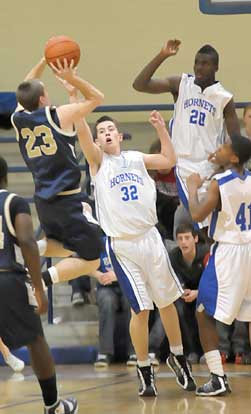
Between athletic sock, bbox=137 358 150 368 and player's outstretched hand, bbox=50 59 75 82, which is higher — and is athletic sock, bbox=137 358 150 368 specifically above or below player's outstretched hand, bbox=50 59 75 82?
below

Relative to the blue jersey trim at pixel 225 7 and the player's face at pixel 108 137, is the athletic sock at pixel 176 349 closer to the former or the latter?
the player's face at pixel 108 137

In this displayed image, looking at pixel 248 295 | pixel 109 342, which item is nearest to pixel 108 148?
pixel 248 295

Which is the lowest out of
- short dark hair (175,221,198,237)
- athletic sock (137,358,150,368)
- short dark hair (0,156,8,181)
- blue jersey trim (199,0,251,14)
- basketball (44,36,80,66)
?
athletic sock (137,358,150,368)

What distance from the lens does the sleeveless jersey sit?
6.14m

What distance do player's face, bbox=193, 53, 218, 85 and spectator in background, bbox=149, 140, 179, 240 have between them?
4.51 feet

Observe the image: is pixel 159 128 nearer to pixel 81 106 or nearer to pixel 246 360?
pixel 81 106

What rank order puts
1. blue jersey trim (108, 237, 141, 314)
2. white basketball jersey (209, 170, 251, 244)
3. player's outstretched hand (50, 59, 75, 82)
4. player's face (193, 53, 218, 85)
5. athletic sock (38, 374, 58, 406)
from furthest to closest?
player's face (193, 53, 218, 85) < blue jersey trim (108, 237, 141, 314) < white basketball jersey (209, 170, 251, 244) < player's outstretched hand (50, 59, 75, 82) < athletic sock (38, 374, 58, 406)

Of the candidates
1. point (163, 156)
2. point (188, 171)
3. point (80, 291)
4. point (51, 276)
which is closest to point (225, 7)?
point (163, 156)

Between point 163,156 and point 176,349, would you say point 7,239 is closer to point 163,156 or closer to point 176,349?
point 163,156

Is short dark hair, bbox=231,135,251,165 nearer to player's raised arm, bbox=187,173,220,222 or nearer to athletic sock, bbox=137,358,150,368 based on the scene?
player's raised arm, bbox=187,173,220,222

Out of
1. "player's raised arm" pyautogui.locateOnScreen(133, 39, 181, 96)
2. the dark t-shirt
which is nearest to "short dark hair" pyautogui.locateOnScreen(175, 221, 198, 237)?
the dark t-shirt

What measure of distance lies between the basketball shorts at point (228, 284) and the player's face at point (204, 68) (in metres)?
2.14

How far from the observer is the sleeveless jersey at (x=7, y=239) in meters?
6.14

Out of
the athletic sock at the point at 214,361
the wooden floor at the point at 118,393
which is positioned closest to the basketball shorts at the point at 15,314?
the wooden floor at the point at 118,393
